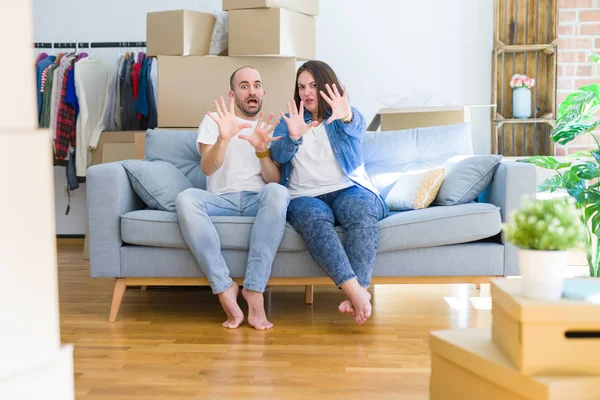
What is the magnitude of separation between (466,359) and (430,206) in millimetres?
1554

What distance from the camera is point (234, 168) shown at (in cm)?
322

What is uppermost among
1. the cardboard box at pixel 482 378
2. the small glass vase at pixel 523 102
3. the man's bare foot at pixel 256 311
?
the small glass vase at pixel 523 102

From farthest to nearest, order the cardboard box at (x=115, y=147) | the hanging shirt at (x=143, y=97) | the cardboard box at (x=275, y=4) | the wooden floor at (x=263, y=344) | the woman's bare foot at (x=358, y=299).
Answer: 1. the hanging shirt at (x=143, y=97)
2. the cardboard box at (x=115, y=147)
3. the cardboard box at (x=275, y=4)
4. the woman's bare foot at (x=358, y=299)
5. the wooden floor at (x=263, y=344)

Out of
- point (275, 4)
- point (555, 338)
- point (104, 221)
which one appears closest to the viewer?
point (555, 338)

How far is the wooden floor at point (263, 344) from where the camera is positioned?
2.14 m

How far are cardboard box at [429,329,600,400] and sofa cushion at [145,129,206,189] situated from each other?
6.18 feet

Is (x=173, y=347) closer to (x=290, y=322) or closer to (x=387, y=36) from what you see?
(x=290, y=322)

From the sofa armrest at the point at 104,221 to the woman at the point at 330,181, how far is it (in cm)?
67

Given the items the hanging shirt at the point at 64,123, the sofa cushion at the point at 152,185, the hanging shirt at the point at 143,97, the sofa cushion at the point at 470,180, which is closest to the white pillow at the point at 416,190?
the sofa cushion at the point at 470,180

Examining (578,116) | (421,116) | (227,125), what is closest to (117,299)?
(227,125)

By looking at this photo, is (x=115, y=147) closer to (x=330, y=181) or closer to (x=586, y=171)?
(x=330, y=181)

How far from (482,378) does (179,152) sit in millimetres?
2170

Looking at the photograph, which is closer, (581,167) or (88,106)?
(581,167)

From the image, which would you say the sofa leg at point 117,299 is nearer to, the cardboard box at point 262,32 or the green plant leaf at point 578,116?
the cardboard box at point 262,32
